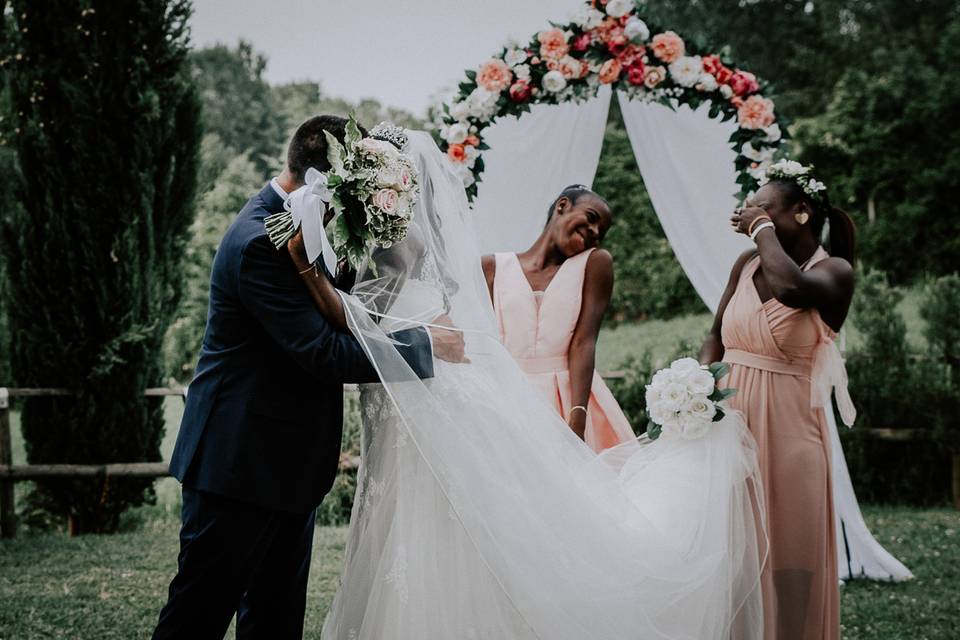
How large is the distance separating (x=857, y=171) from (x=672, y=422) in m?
15.5

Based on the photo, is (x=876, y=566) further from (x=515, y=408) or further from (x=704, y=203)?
(x=515, y=408)

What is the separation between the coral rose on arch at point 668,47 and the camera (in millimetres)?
5117

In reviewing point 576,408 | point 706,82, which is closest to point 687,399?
point 576,408

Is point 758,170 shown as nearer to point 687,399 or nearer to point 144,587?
point 687,399

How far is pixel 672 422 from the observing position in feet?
11.0

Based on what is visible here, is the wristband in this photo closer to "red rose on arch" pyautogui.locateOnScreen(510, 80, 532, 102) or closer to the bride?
the bride

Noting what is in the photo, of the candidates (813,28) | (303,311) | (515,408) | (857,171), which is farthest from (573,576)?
(813,28)

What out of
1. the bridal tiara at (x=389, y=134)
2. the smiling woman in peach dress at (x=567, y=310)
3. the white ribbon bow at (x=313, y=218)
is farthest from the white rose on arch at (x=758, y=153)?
the white ribbon bow at (x=313, y=218)

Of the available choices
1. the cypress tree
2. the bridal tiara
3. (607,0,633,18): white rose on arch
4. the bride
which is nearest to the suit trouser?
the bride

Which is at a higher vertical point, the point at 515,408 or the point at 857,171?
the point at 857,171

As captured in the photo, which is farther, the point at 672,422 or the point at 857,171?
the point at 857,171

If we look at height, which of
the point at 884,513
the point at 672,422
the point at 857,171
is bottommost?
the point at 884,513

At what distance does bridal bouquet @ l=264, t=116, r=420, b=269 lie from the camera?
8.46 ft

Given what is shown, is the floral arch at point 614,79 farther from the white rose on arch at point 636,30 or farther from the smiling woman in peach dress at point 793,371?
the smiling woman in peach dress at point 793,371
